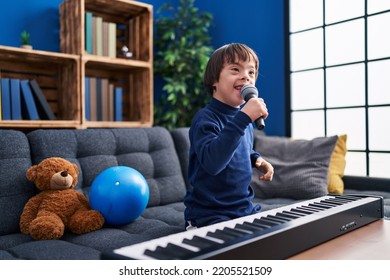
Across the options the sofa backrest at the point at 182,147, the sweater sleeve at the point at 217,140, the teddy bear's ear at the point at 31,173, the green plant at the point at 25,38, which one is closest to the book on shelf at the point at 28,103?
the green plant at the point at 25,38

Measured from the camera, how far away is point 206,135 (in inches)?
49.2

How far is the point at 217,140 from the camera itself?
3.71 ft

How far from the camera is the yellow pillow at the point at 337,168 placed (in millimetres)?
2246

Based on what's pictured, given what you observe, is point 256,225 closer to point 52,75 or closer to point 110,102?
point 110,102

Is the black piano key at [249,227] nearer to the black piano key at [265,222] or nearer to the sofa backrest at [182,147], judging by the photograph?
the black piano key at [265,222]

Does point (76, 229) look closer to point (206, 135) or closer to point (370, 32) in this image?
point (206, 135)

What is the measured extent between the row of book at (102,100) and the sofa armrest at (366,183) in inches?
70.6

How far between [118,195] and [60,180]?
0.81 feet

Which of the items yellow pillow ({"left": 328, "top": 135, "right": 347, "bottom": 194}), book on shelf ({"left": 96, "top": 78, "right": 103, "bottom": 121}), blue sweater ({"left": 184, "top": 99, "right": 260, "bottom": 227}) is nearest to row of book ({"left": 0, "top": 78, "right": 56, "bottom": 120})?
book on shelf ({"left": 96, "top": 78, "right": 103, "bottom": 121})

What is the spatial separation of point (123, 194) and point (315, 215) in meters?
0.87

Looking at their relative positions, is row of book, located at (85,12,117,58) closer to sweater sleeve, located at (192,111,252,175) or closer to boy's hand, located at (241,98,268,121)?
sweater sleeve, located at (192,111,252,175)

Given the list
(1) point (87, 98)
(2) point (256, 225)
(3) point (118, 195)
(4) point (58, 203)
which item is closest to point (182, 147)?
(3) point (118, 195)

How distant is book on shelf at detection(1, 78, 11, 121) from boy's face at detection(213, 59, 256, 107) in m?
A: 1.73
